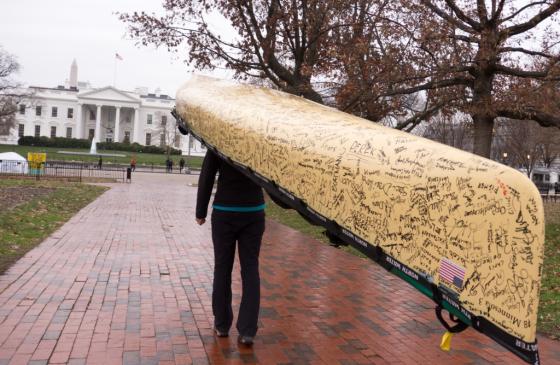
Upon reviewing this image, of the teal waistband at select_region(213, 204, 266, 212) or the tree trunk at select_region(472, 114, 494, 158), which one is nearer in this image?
the teal waistband at select_region(213, 204, 266, 212)

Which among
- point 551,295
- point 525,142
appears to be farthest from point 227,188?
point 525,142

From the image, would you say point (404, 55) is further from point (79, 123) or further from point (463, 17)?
point (79, 123)

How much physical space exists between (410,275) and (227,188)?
5.51 ft

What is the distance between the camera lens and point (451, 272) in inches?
96.0

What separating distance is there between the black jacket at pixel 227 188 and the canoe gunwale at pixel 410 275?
99mm

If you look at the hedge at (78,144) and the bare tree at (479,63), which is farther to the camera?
the hedge at (78,144)

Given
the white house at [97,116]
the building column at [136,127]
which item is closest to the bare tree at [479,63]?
the white house at [97,116]

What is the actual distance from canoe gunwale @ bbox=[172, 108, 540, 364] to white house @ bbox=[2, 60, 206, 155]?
91.4m

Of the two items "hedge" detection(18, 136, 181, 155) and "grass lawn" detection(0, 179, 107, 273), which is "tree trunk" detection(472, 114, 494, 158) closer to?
"grass lawn" detection(0, 179, 107, 273)

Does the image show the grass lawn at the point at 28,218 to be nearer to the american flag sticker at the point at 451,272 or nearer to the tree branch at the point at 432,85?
the american flag sticker at the point at 451,272

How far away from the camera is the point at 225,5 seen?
57.6ft

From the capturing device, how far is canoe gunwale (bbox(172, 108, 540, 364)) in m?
2.19

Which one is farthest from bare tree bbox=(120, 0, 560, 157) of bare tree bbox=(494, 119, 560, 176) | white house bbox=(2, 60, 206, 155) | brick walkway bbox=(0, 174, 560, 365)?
white house bbox=(2, 60, 206, 155)

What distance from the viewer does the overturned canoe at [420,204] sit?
7.24 ft
